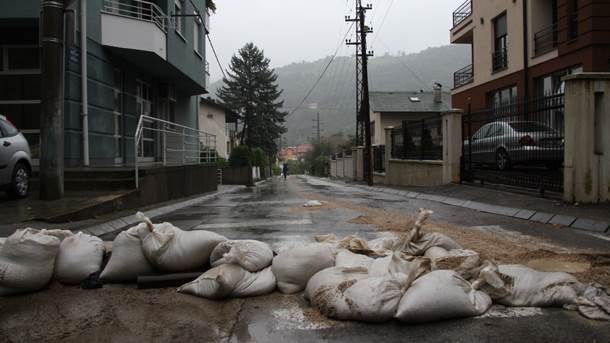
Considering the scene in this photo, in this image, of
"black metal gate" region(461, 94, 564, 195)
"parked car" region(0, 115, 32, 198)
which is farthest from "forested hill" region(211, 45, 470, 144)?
"parked car" region(0, 115, 32, 198)

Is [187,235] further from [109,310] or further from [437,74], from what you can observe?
[437,74]

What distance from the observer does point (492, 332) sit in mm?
3094

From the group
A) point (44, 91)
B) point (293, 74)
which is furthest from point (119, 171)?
point (293, 74)

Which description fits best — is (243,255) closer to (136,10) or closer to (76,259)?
(76,259)

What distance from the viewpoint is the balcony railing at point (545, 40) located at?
60.8 feet

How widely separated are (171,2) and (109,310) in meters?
15.4

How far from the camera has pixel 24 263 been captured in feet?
12.9

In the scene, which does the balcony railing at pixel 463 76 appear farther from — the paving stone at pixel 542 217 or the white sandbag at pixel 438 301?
the white sandbag at pixel 438 301

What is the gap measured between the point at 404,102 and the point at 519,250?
45.9 meters

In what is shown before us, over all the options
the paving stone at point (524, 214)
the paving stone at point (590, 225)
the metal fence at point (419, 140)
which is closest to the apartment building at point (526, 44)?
the metal fence at point (419, 140)

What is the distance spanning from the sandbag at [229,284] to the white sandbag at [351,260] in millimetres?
565

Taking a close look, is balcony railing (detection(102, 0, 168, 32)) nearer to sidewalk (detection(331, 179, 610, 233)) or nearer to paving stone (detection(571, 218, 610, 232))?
sidewalk (detection(331, 179, 610, 233))

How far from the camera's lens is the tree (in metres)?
59.1

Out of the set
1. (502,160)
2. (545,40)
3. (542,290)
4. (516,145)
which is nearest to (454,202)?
(516,145)
